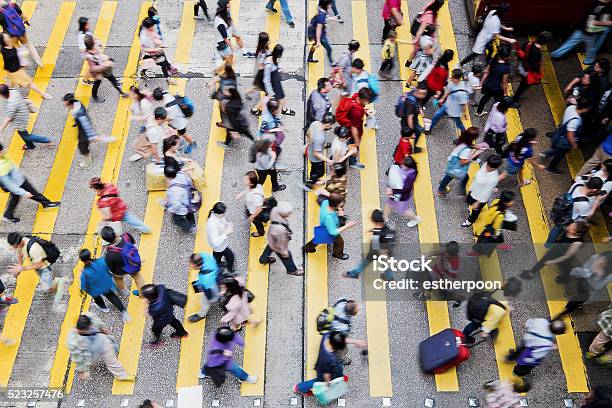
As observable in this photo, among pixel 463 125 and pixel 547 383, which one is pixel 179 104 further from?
pixel 547 383

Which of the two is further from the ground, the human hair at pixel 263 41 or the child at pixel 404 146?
the human hair at pixel 263 41

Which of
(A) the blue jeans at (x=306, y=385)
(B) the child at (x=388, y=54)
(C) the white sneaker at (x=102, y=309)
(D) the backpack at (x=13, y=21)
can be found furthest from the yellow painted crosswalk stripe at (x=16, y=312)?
(B) the child at (x=388, y=54)

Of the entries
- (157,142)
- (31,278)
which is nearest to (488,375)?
(157,142)

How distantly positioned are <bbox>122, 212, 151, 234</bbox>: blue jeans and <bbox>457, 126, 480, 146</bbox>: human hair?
18.4ft

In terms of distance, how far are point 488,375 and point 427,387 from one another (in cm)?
97

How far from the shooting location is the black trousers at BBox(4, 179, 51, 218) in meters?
10.2

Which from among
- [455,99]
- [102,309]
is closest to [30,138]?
[102,309]

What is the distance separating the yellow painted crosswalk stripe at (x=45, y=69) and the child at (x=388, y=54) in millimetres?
7454

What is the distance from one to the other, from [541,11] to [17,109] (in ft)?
37.1

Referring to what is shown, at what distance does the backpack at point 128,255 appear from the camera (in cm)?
850

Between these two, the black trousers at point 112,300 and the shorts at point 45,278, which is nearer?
the black trousers at point 112,300

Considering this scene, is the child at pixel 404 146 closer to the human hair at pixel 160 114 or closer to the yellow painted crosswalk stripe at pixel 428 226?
the yellow painted crosswalk stripe at pixel 428 226

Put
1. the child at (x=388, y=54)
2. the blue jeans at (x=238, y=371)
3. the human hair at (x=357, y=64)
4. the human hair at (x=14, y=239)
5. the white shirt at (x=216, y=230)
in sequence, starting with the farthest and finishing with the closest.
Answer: the child at (x=388, y=54), the human hair at (x=357, y=64), the white shirt at (x=216, y=230), the human hair at (x=14, y=239), the blue jeans at (x=238, y=371)

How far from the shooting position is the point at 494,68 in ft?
36.2
